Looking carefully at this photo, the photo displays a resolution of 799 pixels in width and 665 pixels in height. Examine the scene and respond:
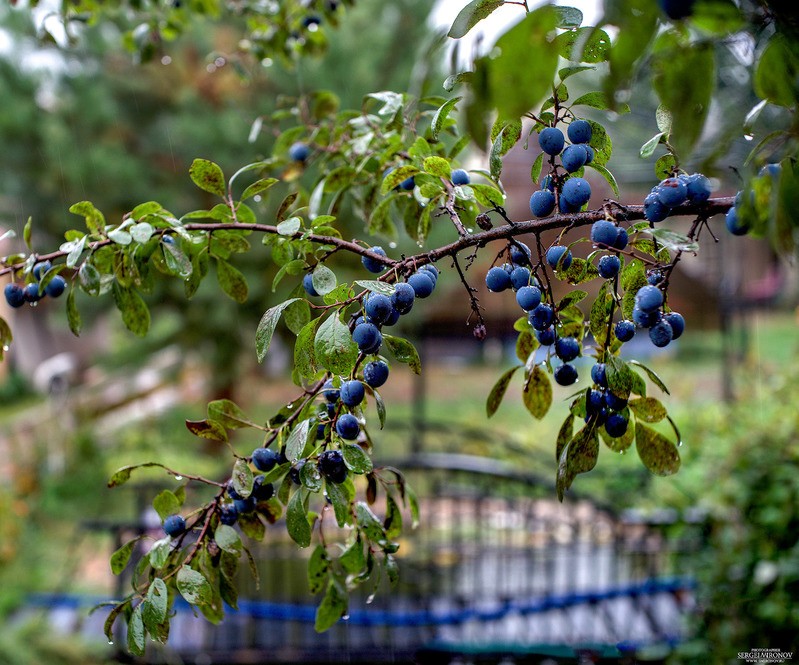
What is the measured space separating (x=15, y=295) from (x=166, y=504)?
0.38m

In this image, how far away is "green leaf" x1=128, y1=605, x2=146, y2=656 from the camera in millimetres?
694

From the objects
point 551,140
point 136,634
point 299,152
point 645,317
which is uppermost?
point 299,152

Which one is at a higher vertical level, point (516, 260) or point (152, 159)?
point (152, 159)

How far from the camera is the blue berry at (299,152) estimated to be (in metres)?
1.21

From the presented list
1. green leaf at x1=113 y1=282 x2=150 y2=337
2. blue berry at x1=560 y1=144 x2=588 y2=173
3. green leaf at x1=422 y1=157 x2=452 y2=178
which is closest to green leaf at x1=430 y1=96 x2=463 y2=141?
green leaf at x1=422 y1=157 x2=452 y2=178

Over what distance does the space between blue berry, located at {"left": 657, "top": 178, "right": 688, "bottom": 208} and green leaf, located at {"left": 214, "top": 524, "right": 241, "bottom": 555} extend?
22.7 inches

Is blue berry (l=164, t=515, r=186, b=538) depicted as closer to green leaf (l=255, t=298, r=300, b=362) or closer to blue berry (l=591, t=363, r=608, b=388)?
green leaf (l=255, t=298, r=300, b=362)

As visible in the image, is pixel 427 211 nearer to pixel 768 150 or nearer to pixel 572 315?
pixel 572 315

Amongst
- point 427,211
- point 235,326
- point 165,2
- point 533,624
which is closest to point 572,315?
point 427,211

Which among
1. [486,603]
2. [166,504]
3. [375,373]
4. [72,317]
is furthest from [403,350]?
[486,603]

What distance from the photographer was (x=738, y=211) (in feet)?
1.62

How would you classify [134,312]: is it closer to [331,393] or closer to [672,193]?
[331,393]

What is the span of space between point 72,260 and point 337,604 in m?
0.54

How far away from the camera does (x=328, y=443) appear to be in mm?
725
